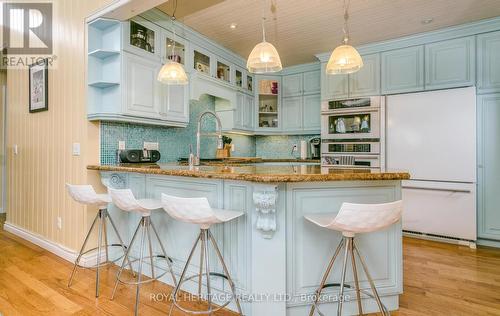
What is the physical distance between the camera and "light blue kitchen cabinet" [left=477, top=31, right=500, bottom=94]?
3.13 metres

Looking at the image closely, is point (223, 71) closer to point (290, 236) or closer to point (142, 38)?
point (142, 38)

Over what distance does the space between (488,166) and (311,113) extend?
2.44 m

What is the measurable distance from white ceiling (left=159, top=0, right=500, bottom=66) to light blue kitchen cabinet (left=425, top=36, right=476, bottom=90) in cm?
24

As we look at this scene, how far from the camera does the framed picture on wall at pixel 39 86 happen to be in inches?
119

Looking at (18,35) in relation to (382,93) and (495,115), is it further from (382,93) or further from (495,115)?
(495,115)

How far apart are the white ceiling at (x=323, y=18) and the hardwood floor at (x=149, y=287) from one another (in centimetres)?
264

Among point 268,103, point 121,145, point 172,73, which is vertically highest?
point 268,103

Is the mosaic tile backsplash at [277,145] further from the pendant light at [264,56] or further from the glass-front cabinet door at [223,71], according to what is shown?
the pendant light at [264,56]

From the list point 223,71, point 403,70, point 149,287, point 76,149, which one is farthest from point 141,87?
point 403,70

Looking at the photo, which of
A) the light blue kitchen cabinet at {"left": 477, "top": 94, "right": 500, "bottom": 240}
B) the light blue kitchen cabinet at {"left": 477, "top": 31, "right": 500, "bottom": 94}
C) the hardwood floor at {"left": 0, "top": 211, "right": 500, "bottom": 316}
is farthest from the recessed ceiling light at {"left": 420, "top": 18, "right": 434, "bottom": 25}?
the hardwood floor at {"left": 0, "top": 211, "right": 500, "bottom": 316}

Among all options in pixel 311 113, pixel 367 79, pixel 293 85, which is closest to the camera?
pixel 367 79

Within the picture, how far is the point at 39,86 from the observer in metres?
3.13

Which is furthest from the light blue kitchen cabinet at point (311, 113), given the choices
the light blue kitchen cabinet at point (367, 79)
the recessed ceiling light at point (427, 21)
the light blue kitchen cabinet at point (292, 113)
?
the recessed ceiling light at point (427, 21)

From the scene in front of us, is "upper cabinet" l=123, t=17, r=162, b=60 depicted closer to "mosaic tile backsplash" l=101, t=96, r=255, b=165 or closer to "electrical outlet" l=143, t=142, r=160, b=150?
"mosaic tile backsplash" l=101, t=96, r=255, b=165
